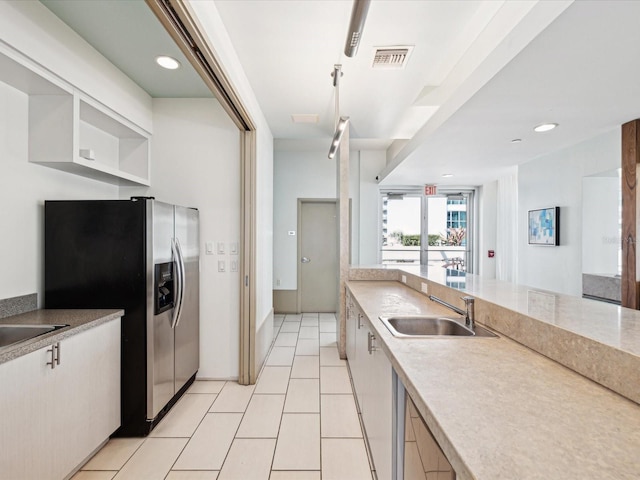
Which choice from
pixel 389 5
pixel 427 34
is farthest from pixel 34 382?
pixel 427 34

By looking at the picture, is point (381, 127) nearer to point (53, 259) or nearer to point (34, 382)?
point (53, 259)

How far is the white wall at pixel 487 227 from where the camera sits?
6.12 m

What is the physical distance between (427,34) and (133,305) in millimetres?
2695

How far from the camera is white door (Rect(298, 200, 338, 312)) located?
5.81 m

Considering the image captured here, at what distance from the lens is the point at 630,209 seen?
280cm

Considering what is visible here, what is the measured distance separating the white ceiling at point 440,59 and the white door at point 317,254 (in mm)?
2499

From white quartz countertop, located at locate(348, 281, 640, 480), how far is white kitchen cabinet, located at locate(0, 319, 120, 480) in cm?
166

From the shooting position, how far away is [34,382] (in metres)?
1.50

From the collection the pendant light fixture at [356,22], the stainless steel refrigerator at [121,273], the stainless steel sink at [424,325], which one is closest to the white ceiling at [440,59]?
the pendant light fixture at [356,22]

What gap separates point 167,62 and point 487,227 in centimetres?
594

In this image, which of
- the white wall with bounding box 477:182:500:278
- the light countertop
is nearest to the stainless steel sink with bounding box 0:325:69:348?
the light countertop

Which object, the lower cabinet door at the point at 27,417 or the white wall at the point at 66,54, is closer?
the lower cabinet door at the point at 27,417

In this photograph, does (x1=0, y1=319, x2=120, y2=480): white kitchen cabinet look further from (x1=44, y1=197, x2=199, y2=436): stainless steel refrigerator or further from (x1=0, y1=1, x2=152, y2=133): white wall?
(x1=0, y1=1, x2=152, y2=133): white wall

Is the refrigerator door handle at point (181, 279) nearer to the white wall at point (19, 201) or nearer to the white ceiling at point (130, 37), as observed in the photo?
the white wall at point (19, 201)
